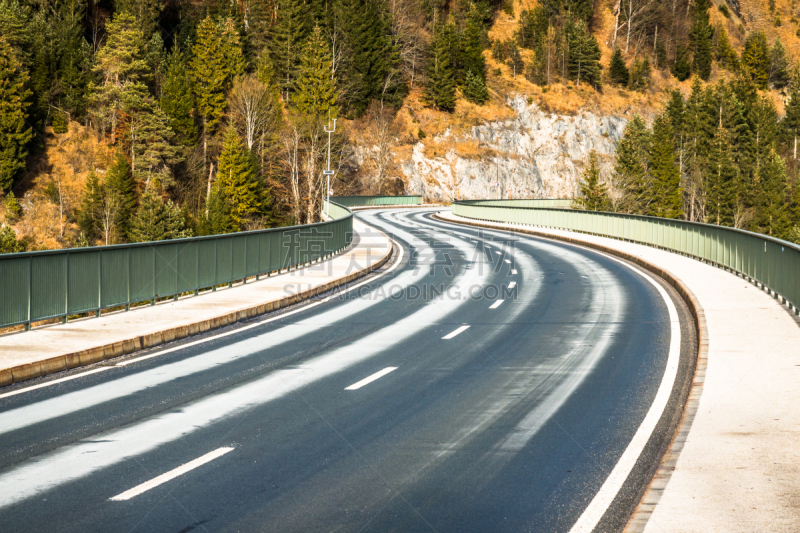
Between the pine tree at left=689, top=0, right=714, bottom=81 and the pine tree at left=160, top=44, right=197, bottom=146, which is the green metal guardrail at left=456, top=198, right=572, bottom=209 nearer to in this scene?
the pine tree at left=160, top=44, right=197, bottom=146

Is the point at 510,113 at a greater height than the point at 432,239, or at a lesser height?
greater

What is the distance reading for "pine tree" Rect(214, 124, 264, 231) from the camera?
290ft

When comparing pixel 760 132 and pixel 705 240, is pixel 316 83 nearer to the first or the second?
pixel 760 132

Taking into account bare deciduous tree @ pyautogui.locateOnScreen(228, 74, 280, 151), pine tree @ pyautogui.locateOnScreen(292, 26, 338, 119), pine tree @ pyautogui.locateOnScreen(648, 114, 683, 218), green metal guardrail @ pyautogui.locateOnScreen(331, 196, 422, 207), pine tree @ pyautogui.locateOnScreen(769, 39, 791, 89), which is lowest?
green metal guardrail @ pyautogui.locateOnScreen(331, 196, 422, 207)

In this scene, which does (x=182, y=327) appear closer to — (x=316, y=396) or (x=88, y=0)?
(x=316, y=396)

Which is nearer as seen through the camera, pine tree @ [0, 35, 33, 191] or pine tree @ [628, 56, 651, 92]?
pine tree @ [0, 35, 33, 191]

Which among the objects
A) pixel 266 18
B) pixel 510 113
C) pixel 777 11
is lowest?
pixel 510 113

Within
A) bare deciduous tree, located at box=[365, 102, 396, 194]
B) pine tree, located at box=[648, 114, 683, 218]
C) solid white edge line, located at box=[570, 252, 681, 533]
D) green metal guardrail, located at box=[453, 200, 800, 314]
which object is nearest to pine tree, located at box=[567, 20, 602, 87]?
pine tree, located at box=[648, 114, 683, 218]

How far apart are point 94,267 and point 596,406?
948cm

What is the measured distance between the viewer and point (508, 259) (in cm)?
2944

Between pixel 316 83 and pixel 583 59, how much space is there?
168 ft

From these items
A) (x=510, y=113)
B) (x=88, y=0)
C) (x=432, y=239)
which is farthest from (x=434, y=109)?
(x=432, y=239)

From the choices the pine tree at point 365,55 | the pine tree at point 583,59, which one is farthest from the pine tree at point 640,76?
the pine tree at point 365,55

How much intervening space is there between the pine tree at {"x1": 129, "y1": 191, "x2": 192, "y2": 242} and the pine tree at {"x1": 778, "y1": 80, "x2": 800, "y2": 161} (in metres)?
112
